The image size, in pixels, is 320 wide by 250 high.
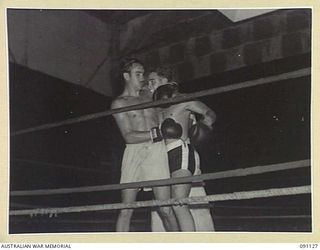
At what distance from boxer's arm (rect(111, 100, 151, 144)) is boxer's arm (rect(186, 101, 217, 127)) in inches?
2.5

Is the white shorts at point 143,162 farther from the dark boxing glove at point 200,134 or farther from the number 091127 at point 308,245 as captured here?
the number 091127 at point 308,245

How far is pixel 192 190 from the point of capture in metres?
0.60

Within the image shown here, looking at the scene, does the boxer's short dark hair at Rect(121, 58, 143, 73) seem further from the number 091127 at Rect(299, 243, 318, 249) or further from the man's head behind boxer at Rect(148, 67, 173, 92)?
the number 091127 at Rect(299, 243, 318, 249)

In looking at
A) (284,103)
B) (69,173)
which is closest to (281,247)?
(284,103)

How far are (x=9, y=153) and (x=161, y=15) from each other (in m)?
0.25

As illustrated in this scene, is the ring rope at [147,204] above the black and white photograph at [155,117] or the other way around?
the other way around

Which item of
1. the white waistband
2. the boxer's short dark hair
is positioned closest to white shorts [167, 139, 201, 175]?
the white waistband

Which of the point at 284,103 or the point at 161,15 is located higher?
the point at 161,15

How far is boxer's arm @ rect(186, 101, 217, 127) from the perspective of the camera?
604 mm

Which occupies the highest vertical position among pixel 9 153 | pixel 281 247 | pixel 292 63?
pixel 292 63

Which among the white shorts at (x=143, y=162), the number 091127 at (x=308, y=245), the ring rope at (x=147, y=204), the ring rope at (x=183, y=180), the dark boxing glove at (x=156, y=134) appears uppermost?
the dark boxing glove at (x=156, y=134)

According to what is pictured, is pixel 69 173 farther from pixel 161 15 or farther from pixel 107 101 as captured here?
pixel 161 15

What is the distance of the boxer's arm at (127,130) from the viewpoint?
62 centimetres

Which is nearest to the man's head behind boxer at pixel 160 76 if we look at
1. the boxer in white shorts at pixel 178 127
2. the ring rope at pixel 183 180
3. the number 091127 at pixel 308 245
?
the boxer in white shorts at pixel 178 127
